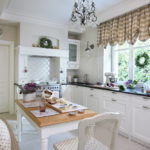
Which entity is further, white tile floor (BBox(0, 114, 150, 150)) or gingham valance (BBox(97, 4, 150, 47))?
gingham valance (BBox(97, 4, 150, 47))

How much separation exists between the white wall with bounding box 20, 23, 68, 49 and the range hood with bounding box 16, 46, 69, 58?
0.47 feet

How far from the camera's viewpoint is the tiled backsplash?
4344 millimetres

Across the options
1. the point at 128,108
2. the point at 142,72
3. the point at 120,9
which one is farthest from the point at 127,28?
the point at 128,108

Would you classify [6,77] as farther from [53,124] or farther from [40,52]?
[53,124]

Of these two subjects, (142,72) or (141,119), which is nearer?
(141,119)

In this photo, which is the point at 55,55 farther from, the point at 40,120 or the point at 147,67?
the point at 40,120

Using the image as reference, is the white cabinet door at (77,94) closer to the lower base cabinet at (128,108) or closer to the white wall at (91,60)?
the lower base cabinet at (128,108)

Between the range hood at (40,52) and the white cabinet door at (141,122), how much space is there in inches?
102

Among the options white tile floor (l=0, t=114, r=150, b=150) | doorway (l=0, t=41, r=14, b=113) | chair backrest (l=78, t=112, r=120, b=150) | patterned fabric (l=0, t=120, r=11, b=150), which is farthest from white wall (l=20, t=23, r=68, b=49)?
chair backrest (l=78, t=112, r=120, b=150)

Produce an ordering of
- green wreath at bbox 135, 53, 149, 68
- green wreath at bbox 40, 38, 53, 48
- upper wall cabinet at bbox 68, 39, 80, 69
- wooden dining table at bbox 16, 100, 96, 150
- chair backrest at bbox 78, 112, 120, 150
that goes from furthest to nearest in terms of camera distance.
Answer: upper wall cabinet at bbox 68, 39, 80, 69 < green wreath at bbox 40, 38, 53, 48 < green wreath at bbox 135, 53, 149, 68 < wooden dining table at bbox 16, 100, 96, 150 < chair backrest at bbox 78, 112, 120, 150

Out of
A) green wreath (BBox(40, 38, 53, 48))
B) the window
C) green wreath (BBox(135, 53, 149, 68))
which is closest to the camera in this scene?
green wreath (BBox(135, 53, 149, 68))

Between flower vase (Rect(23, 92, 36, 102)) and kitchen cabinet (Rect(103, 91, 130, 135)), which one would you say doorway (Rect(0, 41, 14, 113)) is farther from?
kitchen cabinet (Rect(103, 91, 130, 135))

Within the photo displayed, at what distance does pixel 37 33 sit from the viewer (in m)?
4.11

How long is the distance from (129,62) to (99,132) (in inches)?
105
